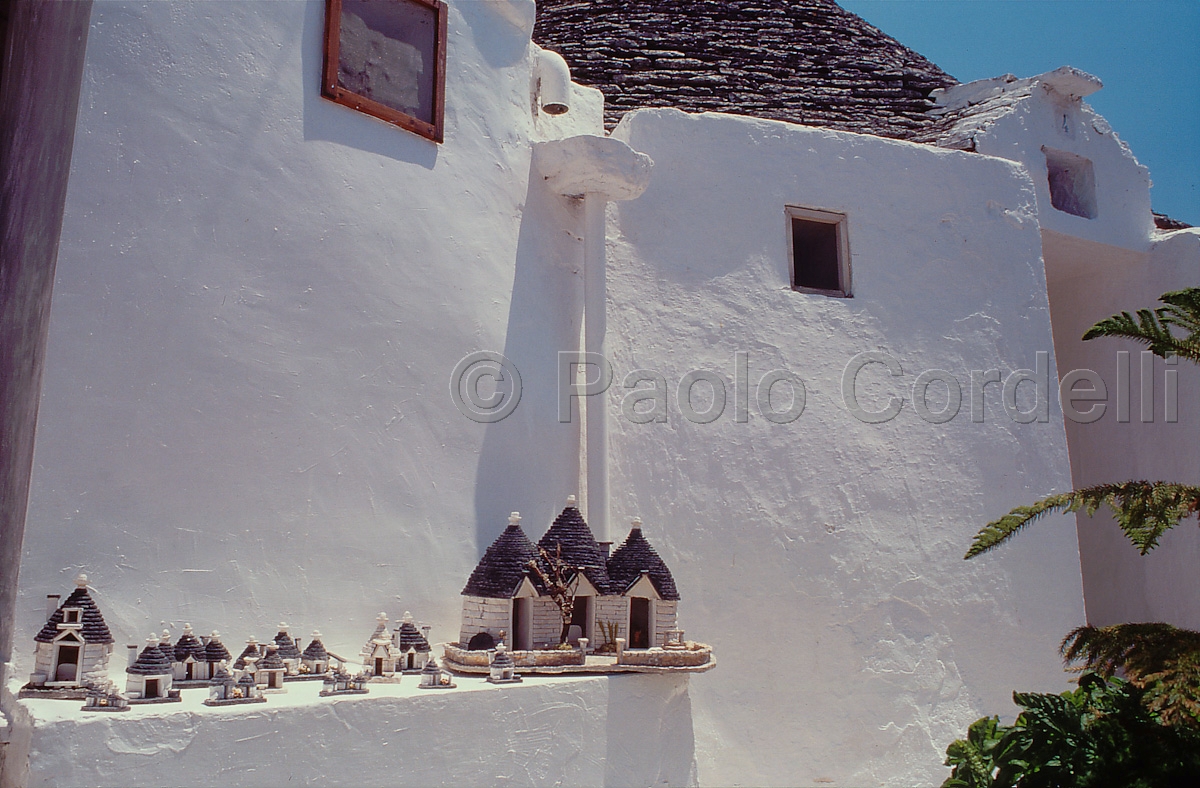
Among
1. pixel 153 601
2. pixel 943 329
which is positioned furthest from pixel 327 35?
pixel 943 329

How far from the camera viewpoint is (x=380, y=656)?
4727 millimetres

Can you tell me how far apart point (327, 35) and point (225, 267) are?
4.74 feet

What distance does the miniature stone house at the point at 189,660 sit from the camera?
4414 millimetres

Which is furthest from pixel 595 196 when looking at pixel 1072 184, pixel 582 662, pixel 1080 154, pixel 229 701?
pixel 1072 184

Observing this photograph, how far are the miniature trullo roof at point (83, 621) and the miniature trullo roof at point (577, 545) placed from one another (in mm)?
2100

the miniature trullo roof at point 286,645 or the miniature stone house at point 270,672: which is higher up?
the miniature trullo roof at point 286,645

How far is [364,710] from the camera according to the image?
4387 millimetres

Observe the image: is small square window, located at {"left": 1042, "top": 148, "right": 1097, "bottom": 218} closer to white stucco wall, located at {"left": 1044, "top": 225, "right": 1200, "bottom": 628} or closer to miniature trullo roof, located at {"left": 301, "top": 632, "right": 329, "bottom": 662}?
white stucco wall, located at {"left": 1044, "top": 225, "right": 1200, "bottom": 628}

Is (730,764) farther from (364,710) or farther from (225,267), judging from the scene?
(225,267)

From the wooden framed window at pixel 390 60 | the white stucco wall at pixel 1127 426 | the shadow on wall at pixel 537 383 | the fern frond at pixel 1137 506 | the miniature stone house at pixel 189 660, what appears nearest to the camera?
the miniature stone house at pixel 189 660

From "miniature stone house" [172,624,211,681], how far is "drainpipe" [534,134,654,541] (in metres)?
2.36

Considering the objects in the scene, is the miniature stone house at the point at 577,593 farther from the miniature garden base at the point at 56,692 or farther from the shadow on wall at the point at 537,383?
the miniature garden base at the point at 56,692

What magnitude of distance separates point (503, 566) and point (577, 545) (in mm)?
449

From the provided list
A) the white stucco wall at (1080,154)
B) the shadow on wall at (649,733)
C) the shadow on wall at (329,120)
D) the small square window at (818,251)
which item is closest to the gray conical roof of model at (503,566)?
the shadow on wall at (649,733)
